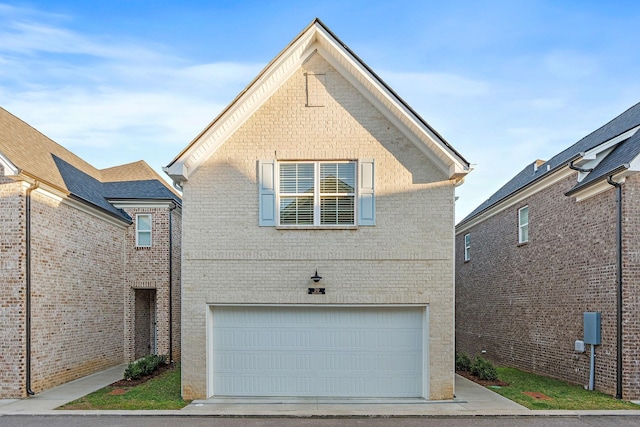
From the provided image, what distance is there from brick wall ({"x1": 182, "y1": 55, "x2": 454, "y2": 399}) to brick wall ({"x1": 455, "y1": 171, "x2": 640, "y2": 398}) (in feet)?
12.6

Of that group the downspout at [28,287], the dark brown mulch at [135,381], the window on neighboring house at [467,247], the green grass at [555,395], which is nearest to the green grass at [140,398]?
the dark brown mulch at [135,381]

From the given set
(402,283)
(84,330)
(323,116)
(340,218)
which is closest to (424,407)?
(402,283)

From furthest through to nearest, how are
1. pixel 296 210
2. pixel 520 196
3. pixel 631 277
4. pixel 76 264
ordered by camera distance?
1. pixel 520 196
2. pixel 76 264
3. pixel 296 210
4. pixel 631 277

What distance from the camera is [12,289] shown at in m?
12.0

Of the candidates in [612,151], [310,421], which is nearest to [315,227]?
Result: [310,421]

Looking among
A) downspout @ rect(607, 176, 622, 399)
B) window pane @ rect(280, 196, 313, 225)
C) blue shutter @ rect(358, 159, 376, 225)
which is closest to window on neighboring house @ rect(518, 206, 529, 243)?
downspout @ rect(607, 176, 622, 399)

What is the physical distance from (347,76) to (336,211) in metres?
3.19

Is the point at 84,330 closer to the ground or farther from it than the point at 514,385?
farther from it

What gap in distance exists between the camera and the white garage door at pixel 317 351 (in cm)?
1184

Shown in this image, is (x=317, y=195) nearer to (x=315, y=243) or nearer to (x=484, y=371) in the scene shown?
(x=315, y=243)

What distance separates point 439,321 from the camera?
11633 millimetres

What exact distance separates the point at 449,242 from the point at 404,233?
41.0 inches

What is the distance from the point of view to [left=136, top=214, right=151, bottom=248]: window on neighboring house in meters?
18.0

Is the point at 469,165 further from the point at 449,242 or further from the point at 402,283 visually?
the point at 402,283
